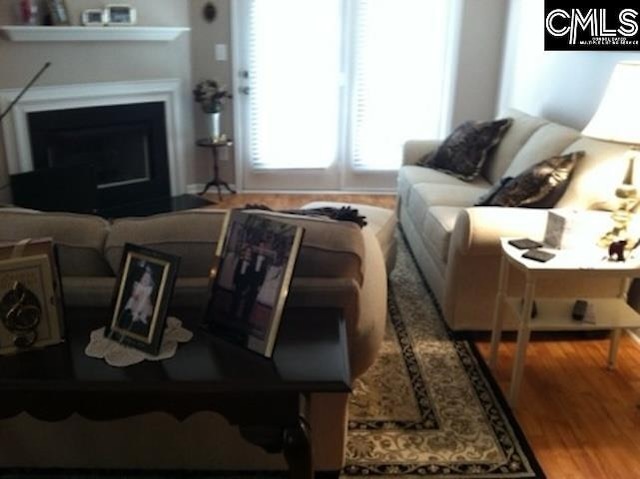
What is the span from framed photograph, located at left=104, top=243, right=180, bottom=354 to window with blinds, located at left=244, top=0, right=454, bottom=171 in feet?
13.4

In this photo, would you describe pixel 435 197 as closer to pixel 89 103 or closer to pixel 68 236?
pixel 68 236

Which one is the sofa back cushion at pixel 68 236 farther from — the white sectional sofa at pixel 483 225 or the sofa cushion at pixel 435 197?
the sofa cushion at pixel 435 197

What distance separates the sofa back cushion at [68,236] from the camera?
1707mm

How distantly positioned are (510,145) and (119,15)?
3.00m

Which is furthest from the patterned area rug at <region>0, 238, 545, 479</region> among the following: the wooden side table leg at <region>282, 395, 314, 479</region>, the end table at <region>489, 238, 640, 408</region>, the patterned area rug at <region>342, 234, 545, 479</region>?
the wooden side table leg at <region>282, 395, 314, 479</region>

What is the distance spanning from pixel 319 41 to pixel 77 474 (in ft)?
13.6

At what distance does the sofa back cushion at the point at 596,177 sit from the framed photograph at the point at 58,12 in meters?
3.53

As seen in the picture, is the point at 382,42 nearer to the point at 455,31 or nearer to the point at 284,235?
the point at 455,31

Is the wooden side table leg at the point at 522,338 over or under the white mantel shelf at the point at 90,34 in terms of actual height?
under

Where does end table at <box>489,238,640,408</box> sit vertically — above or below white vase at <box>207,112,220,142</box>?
below

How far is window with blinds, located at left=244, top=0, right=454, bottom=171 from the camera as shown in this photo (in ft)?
17.0

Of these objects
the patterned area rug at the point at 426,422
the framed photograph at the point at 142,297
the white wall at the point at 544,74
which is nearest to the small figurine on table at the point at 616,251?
the patterned area rug at the point at 426,422

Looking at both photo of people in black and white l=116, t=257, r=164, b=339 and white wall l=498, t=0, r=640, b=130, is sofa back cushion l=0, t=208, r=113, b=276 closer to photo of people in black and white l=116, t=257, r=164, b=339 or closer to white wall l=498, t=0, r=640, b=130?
photo of people in black and white l=116, t=257, r=164, b=339

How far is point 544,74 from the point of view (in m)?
4.28
